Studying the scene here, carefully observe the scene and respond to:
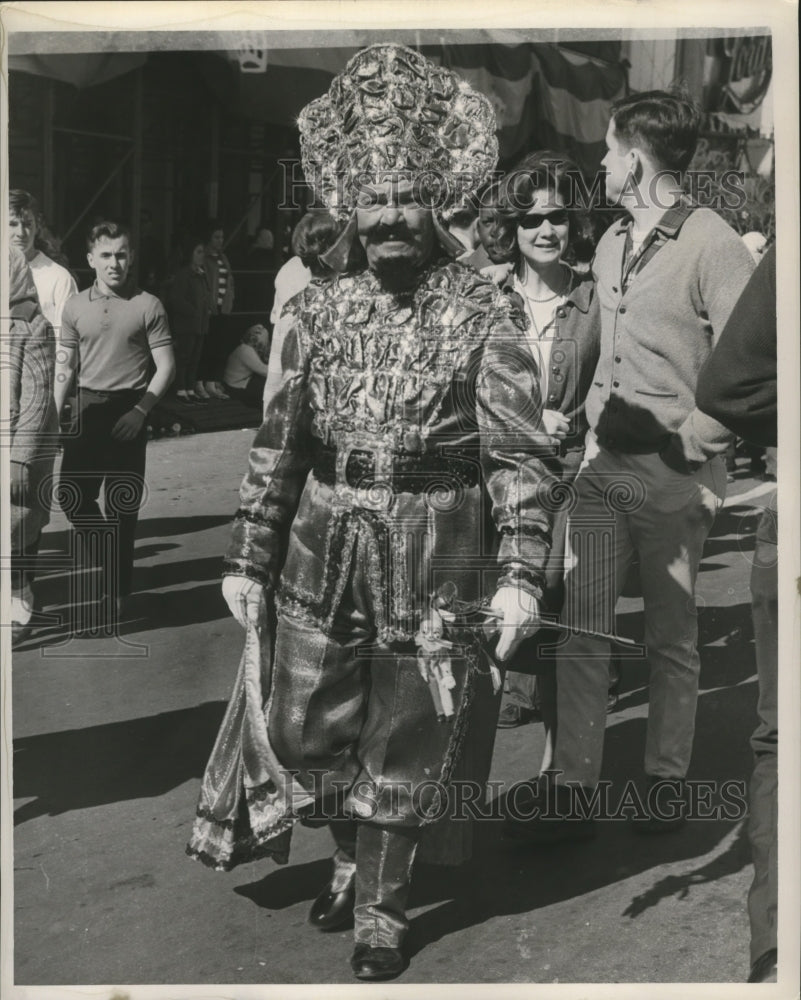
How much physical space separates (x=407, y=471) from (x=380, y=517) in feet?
0.42

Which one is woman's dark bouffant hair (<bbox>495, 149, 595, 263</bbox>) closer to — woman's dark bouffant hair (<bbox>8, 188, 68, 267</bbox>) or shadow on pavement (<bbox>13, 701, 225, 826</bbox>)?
woman's dark bouffant hair (<bbox>8, 188, 68, 267</bbox>)

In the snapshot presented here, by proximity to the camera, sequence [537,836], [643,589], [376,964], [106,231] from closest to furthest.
Answer: [376,964] < [106,231] < [537,836] < [643,589]

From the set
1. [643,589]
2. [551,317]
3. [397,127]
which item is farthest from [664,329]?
[397,127]

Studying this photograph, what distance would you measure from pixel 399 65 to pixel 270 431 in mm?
924

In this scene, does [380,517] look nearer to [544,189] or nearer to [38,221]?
[544,189]

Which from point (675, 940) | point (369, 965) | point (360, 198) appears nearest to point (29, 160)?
point (360, 198)

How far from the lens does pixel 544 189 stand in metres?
Answer: 5.56

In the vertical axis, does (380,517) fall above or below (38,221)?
below

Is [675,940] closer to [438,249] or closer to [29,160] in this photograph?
[438,249]

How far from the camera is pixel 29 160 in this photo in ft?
17.9

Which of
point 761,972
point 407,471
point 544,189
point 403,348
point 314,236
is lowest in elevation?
point 761,972

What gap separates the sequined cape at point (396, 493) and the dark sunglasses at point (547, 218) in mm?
303

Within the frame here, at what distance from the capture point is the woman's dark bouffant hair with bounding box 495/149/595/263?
217 inches

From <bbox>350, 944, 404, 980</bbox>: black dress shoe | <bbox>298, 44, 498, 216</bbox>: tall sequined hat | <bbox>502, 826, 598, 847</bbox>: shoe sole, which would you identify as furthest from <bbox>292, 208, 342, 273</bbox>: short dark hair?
<bbox>350, 944, 404, 980</bbox>: black dress shoe
